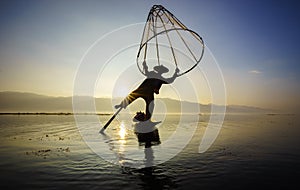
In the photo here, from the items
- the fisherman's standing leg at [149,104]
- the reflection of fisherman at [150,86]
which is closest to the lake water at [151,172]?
the fisherman's standing leg at [149,104]

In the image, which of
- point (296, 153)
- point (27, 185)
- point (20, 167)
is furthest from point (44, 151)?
point (296, 153)

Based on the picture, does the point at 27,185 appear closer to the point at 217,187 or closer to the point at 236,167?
the point at 217,187

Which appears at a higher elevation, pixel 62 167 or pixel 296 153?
pixel 62 167

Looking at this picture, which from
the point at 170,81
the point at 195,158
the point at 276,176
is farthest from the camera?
the point at 170,81

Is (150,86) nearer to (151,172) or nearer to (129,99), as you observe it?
(129,99)

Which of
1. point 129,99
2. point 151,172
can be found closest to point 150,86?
point 129,99

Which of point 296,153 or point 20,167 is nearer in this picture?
point 20,167

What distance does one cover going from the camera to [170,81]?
2908 cm

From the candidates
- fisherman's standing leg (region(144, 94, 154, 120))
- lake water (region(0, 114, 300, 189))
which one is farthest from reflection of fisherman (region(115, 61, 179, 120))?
lake water (region(0, 114, 300, 189))

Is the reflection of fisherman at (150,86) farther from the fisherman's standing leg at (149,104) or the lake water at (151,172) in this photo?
the lake water at (151,172)

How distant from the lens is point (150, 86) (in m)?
30.3

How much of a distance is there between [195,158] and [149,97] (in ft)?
53.6

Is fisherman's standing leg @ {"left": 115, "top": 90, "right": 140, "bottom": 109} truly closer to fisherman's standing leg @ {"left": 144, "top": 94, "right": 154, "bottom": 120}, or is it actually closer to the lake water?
fisherman's standing leg @ {"left": 144, "top": 94, "right": 154, "bottom": 120}

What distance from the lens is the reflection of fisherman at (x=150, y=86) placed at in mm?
29141
